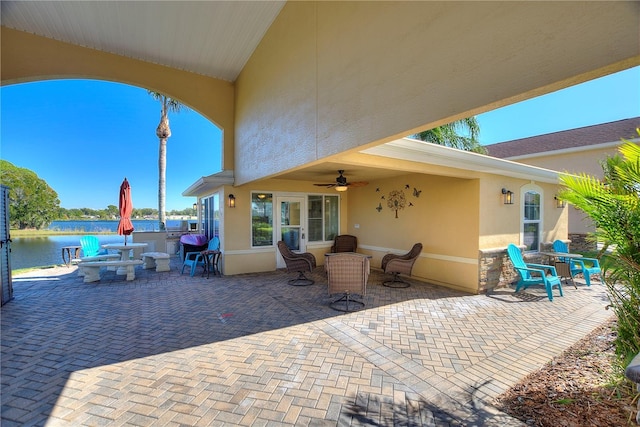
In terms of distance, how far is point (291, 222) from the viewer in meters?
9.26

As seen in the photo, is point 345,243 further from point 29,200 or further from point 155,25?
point 29,200

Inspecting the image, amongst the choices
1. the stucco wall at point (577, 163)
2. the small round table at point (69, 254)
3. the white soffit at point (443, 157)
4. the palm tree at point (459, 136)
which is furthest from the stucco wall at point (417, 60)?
the stucco wall at point (577, 163)

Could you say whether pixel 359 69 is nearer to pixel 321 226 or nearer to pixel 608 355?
pixel 608 355

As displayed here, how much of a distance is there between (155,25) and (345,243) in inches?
316

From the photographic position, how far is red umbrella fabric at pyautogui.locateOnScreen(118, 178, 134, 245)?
8.31 meters

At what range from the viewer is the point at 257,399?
8.39 feet

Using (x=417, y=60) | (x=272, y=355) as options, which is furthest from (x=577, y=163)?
(x=272, y=355)

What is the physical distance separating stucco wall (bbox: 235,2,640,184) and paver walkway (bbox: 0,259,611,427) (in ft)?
8.89

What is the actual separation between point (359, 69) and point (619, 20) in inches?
94.1

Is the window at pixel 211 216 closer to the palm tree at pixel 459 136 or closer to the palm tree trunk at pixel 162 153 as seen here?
the palm tree trunk at pixel 162 153

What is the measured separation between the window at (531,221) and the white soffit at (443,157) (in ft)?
3.47

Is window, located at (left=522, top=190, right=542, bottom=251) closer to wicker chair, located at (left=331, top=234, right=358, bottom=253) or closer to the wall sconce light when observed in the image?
the wall sconce light

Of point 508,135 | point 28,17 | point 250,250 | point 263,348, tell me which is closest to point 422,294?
point 263,348

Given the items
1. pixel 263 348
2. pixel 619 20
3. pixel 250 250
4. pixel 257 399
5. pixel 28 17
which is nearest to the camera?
pixel 619 20
